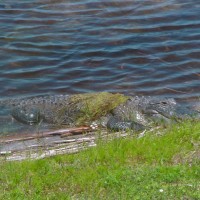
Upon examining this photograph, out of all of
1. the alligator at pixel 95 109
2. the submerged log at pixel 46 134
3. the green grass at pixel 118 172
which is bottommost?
the alligator at pixel 95 109

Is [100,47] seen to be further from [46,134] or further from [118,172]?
[118,172]

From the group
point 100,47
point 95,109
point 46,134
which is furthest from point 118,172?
point 100,47

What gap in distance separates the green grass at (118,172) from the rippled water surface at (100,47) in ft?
13.5

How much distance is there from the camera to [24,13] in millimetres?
14648

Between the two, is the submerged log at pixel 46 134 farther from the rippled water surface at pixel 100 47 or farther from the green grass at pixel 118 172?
the rippled water surface at pixel 100 47

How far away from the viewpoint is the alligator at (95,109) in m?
9.34

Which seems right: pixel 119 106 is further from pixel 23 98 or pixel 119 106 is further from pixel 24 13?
pixel 24 13

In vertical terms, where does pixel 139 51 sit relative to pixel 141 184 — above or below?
below

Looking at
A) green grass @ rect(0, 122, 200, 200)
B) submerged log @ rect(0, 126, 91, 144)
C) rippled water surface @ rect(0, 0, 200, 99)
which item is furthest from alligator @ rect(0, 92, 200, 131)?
green grass @ rect(0, 122, 200, 200)

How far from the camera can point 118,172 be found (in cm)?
598

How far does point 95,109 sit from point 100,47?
3219mm

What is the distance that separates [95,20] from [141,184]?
28.4 feet

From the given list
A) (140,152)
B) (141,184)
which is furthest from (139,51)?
(141,184)

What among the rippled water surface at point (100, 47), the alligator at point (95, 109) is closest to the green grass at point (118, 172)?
the alligator at point (95, 109)
